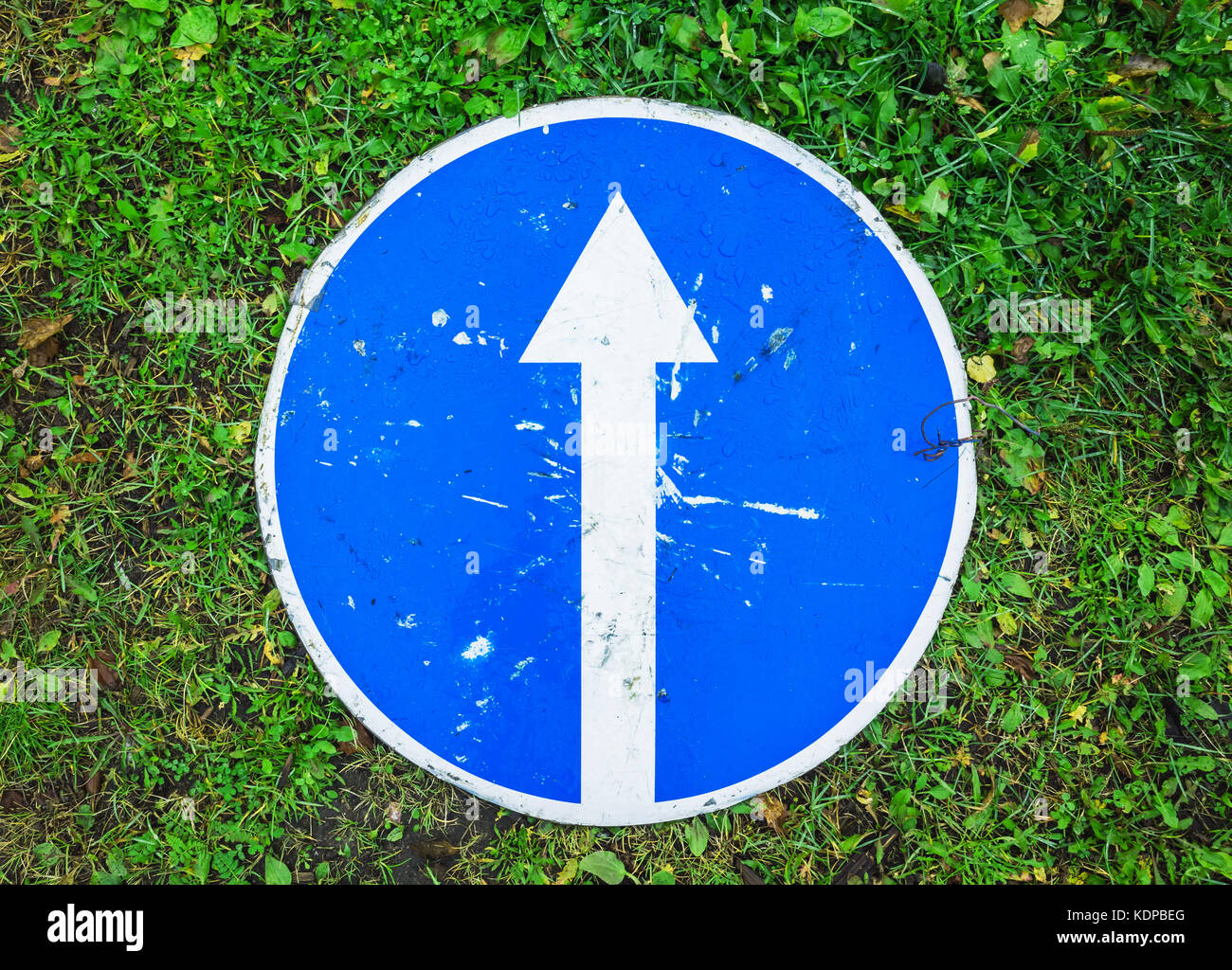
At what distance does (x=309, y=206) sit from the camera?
2.50m

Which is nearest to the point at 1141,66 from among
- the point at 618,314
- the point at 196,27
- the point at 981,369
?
the point at 981,369

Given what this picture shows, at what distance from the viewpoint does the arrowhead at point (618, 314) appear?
230cm

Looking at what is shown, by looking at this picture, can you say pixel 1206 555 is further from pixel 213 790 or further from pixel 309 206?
pixel 213 790

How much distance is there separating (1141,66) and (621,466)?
2.28 metres

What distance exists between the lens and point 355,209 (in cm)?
247

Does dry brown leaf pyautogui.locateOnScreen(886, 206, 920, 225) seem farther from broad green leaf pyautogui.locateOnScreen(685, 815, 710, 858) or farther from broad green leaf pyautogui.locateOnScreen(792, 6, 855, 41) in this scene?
broad green leaf pyautogui.locateOnScreen(685, 815, 710, 858)

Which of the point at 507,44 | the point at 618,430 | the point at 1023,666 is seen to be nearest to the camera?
the point at 618,430

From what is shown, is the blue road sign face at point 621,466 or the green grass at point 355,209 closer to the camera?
the blue road sign face at point 621,466

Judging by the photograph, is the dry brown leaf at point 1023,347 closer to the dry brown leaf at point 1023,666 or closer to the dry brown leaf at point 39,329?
the dry brown leaf at point 1023,666

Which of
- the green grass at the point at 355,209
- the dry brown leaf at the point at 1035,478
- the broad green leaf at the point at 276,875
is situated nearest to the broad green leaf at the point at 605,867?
the green grass at the point at 355,209

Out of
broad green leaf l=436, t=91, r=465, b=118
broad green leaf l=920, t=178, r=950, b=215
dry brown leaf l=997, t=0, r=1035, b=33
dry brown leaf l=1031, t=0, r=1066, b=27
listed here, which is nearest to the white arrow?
broad green leaf l=436, t=91, r=465, b=118

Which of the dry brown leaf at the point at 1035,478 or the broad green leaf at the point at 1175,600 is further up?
the dry brown leaf at the point at 1035,478

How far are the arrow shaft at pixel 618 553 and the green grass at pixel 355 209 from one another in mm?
496

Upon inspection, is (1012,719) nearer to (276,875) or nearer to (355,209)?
(276,875)
